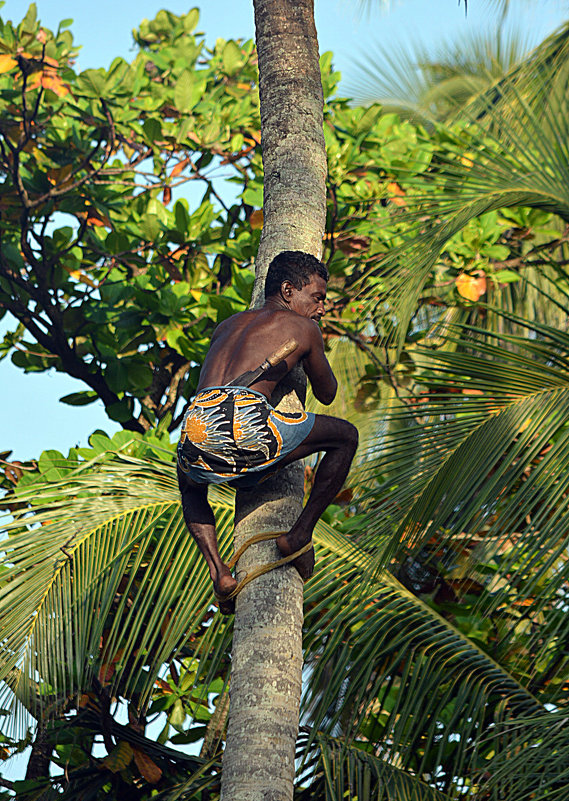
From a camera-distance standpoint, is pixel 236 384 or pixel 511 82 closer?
pixel 236 384

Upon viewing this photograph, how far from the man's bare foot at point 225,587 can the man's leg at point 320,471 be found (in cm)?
20

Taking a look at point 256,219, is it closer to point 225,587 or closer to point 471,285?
point 471,285

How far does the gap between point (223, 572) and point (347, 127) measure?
16.1 feet

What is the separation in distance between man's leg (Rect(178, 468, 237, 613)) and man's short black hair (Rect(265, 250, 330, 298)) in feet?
2.29

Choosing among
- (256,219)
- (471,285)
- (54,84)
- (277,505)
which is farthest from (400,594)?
(54,84)

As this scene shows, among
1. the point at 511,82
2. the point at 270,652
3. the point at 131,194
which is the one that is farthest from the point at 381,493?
the point at 131,194

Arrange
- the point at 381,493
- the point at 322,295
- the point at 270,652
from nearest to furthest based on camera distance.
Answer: the point at 270,652
the point at 322,295
the point at 381,493

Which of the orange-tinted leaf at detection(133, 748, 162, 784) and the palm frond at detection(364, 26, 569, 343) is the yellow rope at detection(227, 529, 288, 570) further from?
the orange-tinted leaf at detection(133, 748, 162, 784)

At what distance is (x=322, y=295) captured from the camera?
343cm

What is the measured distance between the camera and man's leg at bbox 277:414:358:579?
302 cm

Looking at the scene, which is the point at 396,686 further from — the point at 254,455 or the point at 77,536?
the point at 254,455

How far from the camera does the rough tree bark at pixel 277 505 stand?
2736mm

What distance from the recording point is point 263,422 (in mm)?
3057

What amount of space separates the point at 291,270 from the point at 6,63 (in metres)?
4.51
